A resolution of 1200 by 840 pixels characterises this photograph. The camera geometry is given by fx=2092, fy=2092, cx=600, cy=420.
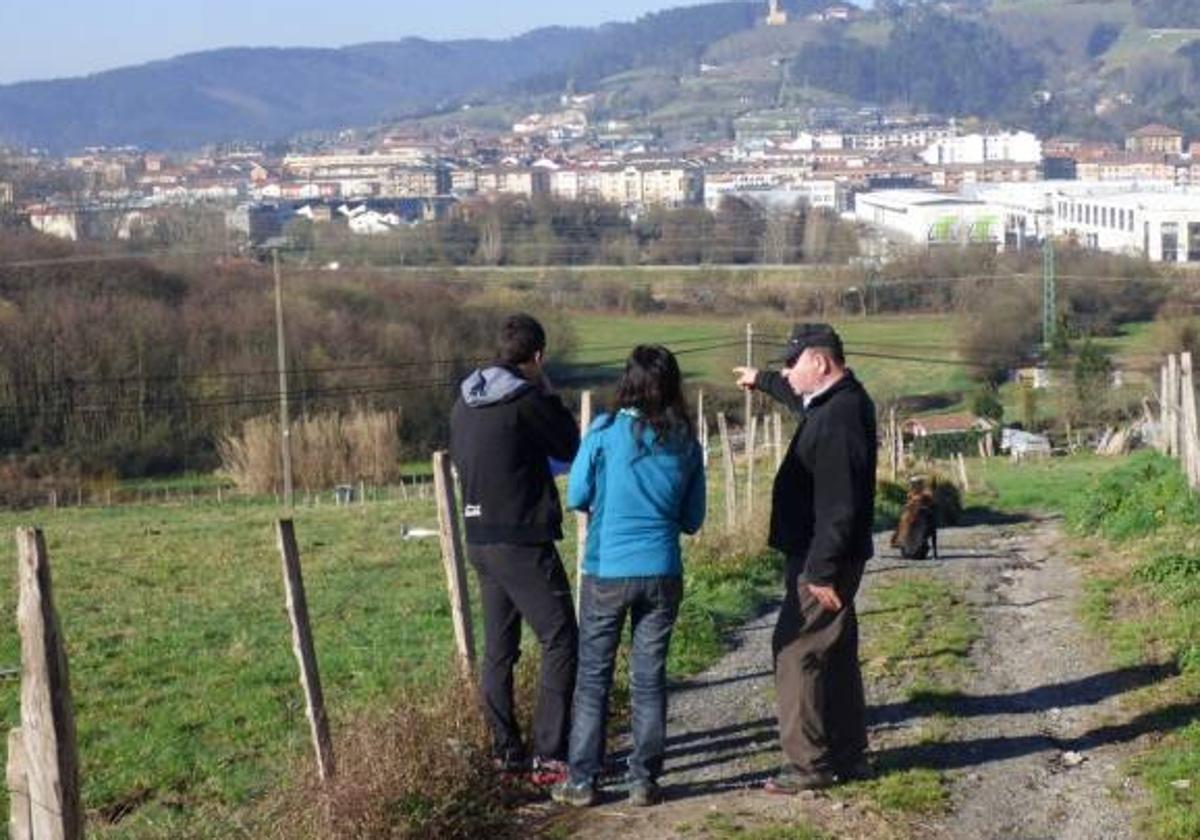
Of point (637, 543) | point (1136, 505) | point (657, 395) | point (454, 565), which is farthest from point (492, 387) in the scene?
point (1136, 505)

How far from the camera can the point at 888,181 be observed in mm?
170000

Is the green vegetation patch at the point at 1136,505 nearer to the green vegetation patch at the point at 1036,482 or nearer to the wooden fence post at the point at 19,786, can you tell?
the green vegetation patch at the point at 1036,482

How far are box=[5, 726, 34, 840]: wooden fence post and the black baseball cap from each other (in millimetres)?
3333

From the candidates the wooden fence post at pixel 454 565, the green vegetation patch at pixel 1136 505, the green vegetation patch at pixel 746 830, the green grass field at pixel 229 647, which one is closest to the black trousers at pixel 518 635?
the wooden fence post at pixel 454 565

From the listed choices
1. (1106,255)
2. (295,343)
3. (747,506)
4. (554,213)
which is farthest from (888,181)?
(747,506)

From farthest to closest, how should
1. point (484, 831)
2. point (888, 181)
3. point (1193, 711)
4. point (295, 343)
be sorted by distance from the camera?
1. point (888, 181)
2. point (295, 343)
3. point (1193, 711)
4. point (484, 831)

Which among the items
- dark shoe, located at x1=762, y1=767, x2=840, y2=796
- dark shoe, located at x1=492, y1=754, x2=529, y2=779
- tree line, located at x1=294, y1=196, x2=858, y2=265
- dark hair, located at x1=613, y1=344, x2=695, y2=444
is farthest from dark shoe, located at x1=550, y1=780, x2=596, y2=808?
tree line, located at x1=294, y1=196, x2=858, y2=265

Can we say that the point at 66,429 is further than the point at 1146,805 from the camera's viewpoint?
Yes

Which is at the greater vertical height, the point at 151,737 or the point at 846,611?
the point at 846,611

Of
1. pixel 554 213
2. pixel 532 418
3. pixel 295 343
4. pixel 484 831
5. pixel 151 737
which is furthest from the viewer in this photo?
pixel 554 213

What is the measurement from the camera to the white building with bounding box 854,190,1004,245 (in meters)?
87.5

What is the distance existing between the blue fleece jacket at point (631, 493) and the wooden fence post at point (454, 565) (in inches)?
38.5

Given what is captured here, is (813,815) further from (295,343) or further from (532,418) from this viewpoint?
(295,343)

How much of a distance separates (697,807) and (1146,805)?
5.04 feet
